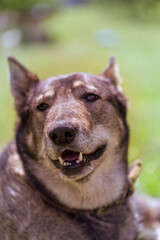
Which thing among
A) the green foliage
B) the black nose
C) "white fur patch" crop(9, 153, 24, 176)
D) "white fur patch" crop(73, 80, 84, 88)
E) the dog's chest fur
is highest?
the green foliage

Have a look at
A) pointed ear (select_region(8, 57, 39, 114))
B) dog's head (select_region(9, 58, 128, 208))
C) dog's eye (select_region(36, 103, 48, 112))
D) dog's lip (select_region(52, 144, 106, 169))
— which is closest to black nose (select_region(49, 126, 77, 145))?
dog's head (select_region(9, 58, 128, 208))

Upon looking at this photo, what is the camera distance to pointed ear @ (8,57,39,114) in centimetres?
441

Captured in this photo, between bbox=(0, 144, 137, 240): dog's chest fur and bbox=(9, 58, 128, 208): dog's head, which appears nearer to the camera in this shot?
bbox=(9, 58, 128, 208): dog's head

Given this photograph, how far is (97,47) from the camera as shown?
18.3 m

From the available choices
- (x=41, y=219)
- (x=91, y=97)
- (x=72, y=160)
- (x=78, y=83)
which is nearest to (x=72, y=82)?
(x=78, y=83)

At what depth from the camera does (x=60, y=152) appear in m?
3.40

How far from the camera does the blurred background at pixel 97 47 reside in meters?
8.05

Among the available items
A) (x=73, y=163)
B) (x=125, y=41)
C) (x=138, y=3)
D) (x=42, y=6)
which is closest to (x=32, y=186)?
(x=73, y=163)

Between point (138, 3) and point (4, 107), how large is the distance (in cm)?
1981

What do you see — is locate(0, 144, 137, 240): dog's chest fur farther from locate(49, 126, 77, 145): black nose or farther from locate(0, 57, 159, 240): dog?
locate(49, 126, 77, 145): black nose

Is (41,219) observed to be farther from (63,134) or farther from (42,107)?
(42,107)

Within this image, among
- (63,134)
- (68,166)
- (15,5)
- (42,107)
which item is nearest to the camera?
(63,134)

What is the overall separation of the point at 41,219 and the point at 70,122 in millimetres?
1016

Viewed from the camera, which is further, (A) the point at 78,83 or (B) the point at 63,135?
(A) the point at 78,83
